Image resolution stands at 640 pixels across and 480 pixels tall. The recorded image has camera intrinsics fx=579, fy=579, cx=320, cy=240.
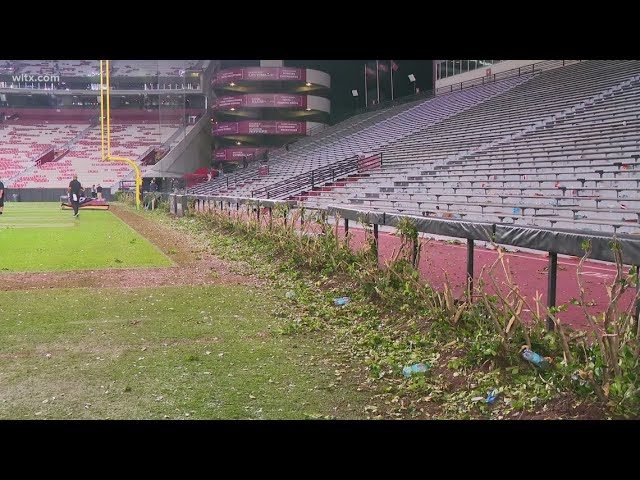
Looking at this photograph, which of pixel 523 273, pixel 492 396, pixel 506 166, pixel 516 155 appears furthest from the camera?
pixel 516 155

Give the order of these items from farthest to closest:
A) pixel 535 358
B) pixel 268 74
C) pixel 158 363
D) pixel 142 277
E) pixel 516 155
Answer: pixel 268 74, pixel 516 155, pixel 142 277, pixel 158 363, pixel 535 358

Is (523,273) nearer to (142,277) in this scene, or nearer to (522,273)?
(522,273)

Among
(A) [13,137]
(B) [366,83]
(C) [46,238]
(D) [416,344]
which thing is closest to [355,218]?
(D) [416,344]

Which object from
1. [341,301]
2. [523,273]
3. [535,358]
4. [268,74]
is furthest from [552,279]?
[268,74]

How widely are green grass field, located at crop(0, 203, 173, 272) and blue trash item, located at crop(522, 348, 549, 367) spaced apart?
7834 millimetres

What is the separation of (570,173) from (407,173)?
8.01 meters

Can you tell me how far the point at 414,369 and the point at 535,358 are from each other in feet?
3.00

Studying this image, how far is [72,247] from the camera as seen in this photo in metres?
13.0

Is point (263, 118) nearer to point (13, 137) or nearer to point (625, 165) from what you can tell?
point (13, 137)

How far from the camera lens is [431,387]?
416 cm

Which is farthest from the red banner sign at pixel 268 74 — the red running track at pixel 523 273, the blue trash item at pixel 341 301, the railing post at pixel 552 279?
the railing post at pixel 552 279

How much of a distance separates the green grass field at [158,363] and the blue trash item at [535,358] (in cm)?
120

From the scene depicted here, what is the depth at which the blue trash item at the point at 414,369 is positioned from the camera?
173 inches

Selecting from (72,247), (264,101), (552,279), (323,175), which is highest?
(264,101)
